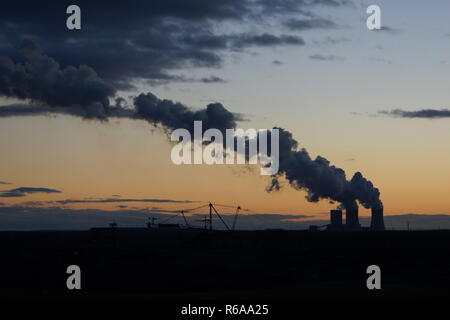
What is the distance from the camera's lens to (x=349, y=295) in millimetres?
62750

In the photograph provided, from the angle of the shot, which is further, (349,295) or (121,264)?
(121,264)

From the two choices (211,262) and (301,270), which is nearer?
(301,270)
